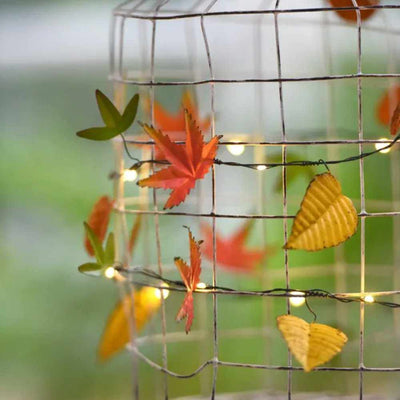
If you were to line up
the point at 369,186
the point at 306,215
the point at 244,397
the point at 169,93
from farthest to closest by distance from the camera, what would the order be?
the point at 169,93 → the point at 369,186 → the point at 244,397 → the point at 306,215

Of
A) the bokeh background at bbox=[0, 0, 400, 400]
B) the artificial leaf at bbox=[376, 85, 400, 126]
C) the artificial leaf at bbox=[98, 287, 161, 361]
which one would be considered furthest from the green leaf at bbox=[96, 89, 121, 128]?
the bokeh background at bbox=[0, 0, 400, 400]

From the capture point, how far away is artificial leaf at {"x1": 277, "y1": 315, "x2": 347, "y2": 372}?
62 centimetres

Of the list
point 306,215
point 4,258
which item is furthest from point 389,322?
point 306,215

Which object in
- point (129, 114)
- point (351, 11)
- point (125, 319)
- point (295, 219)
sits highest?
point (351, 11)

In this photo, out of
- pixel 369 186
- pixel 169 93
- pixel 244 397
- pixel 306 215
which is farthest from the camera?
pixel 169 93

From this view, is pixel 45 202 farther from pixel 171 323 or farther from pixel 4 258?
pixel 171 323

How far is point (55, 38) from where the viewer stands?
158 centimetres

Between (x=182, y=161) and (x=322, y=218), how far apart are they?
0.13 meters

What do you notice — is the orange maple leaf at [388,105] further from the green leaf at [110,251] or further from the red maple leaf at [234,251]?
the green leaf at [110,251]

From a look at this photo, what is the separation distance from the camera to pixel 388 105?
3.43ft

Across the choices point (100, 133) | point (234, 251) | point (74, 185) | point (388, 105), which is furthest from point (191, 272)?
point (74, 185)

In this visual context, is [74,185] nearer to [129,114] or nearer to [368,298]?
[129,114]

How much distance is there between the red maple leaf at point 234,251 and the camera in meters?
1.04

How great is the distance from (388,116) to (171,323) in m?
0.68
